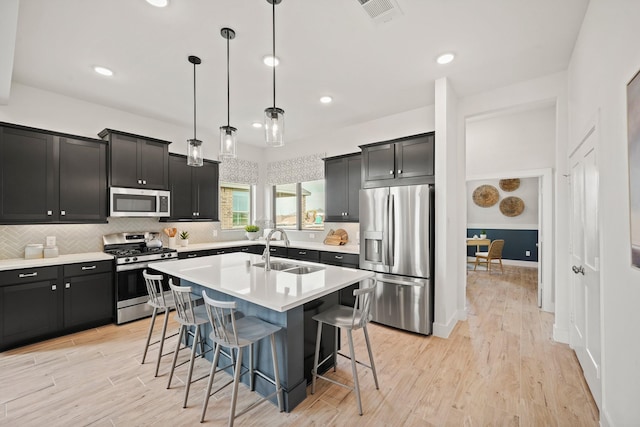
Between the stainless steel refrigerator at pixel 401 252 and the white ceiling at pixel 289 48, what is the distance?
1.36 meters

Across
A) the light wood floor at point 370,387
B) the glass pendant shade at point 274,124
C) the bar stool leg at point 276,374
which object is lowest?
the light wood floor at point 370,387

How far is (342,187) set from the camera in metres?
4.70

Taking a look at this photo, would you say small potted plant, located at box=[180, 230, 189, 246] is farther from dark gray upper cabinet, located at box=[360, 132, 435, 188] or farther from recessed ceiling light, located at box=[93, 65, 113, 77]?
dark gray upper cabinet, located at box=[360, 132, 435, 188]

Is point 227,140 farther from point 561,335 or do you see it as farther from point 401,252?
point 561,335

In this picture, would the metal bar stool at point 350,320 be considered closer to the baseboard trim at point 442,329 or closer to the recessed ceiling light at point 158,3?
the baseboard trim at point 442,329

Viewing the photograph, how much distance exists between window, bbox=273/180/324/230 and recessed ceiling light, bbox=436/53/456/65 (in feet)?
9.82

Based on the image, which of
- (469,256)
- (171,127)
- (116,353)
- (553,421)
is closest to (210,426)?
(116,353)

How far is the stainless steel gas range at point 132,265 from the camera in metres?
3.60

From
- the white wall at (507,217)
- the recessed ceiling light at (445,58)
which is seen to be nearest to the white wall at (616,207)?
the recessed ceiling light at (445,58)

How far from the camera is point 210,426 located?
188cm

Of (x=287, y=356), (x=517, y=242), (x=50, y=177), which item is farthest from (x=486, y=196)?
(x=50, y=177)

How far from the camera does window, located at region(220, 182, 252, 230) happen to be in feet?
18.6

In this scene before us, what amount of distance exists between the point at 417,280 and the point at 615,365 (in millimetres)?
1820

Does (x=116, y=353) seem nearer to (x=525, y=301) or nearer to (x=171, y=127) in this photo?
(x=171, y=127)
